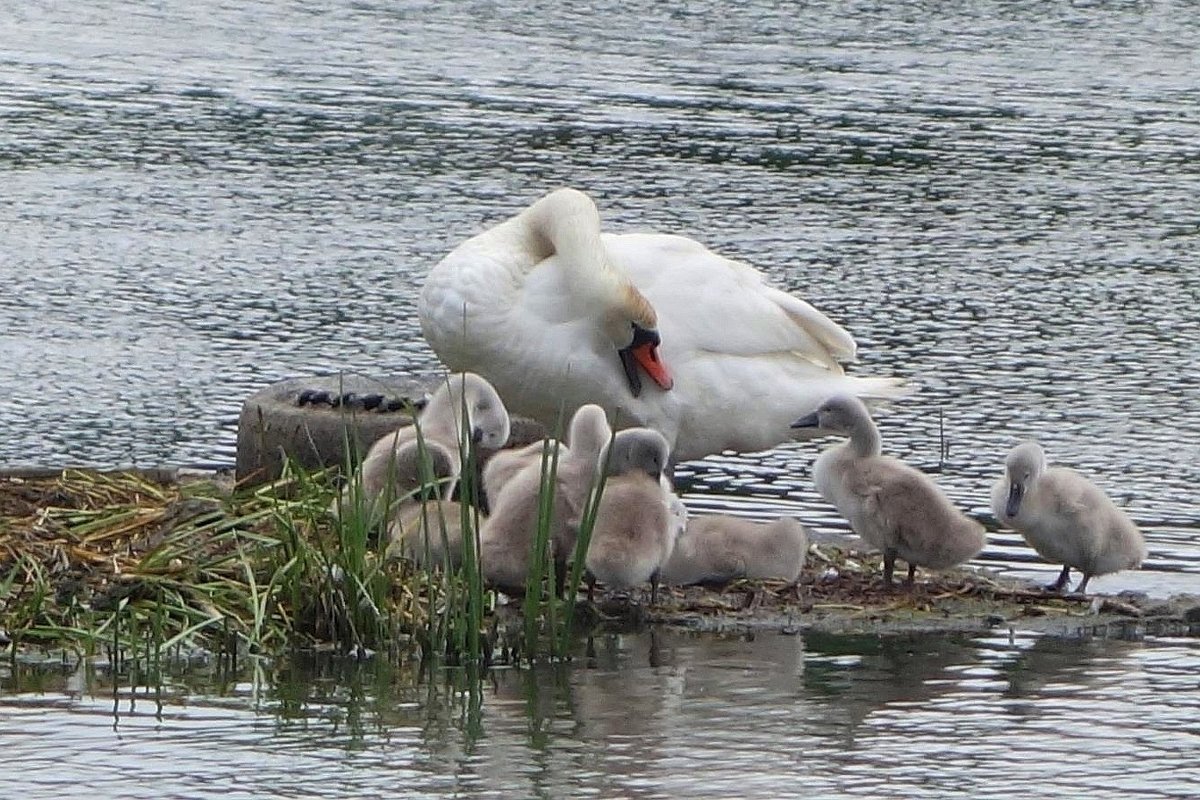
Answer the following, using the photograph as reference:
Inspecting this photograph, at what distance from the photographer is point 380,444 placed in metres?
8.12

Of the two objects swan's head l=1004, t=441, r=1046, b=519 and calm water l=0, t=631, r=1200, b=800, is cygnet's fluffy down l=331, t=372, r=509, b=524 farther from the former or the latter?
swan's head l=1004, t=441, r=1046, b=519

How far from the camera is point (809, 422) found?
29.1 ft

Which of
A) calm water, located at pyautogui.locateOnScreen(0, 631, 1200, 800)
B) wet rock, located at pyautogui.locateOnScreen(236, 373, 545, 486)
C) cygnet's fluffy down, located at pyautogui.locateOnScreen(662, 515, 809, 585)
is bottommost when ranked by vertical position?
calm water, located at pyautogui.locateOnScreen(0, 631, 1200, 800)

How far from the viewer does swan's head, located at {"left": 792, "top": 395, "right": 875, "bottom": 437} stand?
27.7 ft

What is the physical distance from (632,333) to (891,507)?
1.57m

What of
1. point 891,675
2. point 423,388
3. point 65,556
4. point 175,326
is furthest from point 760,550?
point 175,326

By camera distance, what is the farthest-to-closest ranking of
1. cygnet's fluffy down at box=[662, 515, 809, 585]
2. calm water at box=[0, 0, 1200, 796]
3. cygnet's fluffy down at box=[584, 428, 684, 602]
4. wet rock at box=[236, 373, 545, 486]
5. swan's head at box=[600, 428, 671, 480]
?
wet rock at box=[236, 373, 545, 486] → cygnet's fluffy down at box=[662, 515, 809, 585] → swan's head at box=[600, 428, 671, 480] → cygnet's fluffy down at box=[584, 428, 684, 602] → calm water at box=[0, 0, 1200, 796]

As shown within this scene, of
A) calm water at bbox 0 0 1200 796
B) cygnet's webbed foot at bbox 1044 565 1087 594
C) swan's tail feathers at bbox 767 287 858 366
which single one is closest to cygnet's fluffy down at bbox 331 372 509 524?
calm water at bbox 0 0 1200 796

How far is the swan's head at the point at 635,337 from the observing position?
360 inches

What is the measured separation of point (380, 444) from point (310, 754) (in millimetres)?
2320

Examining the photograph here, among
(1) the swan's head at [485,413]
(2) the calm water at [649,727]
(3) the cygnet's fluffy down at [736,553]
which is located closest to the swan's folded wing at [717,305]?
(1) the swan's head at [485,413]

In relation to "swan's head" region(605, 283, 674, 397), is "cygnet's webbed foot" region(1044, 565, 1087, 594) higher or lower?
lower

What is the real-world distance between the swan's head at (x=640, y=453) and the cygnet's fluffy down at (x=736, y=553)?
26cm

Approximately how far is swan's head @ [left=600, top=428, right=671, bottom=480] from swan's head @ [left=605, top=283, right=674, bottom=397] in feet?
4.86
